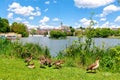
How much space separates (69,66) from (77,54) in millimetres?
2169

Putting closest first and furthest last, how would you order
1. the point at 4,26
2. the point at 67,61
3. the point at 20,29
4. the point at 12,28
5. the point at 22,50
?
the point at 67,61, the point at 22,50, the point at 4,26, the point at 20,29, the point at 12,28

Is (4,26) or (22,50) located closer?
(22,50)

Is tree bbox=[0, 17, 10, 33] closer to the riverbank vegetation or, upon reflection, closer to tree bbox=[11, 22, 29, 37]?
tree bbox=[11, 22, 29, 37]

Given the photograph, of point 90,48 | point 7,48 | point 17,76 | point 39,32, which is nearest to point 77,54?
point 90,48

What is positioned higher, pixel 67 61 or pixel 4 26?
pixel 4 26

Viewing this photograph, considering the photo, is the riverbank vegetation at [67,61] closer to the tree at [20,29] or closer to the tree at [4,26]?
the tree at [4,26]

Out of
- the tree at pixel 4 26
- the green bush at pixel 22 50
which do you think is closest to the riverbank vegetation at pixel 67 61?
the green bush at pixel 22 50

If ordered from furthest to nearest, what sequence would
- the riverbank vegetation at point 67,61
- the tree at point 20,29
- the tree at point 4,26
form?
the tree at point 20,29 < the tree at point 4,26 < the riverbank vegetation at point 67,61

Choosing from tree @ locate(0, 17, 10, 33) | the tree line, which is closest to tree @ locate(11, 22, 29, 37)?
the tree line

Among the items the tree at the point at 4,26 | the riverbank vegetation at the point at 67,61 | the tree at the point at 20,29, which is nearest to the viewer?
the riverbank vegetation at the point at 67,61

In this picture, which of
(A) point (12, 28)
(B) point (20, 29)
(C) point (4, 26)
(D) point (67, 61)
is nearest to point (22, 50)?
(D) point (67, 61)

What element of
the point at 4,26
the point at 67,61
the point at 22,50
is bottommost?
the point at 67,61

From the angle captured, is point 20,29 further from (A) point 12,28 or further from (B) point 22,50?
(B) point 22,50

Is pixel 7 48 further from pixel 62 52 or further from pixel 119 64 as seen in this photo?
pixel 119 64
